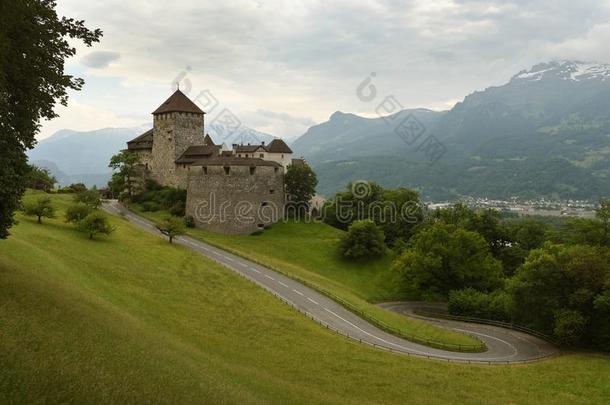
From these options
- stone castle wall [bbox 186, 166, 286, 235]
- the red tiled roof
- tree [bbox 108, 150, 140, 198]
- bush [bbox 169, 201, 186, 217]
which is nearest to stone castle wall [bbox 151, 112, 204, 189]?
the red tiled roof

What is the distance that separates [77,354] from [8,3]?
37.4 ft

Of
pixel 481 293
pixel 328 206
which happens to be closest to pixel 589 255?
pixel 481 293

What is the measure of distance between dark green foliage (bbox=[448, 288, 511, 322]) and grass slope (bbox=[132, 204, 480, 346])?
8336 mm

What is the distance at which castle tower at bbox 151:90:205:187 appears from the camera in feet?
266

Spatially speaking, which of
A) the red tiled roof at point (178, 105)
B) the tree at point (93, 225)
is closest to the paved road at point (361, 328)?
the tree at point (93, 225)

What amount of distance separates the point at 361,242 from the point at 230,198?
20.6 metres

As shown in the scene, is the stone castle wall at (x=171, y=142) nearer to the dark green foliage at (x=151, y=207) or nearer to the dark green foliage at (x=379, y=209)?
the dark green foliage at (x=151, y=207)

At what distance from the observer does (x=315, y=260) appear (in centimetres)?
6362

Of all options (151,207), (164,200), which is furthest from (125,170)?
(164,200)

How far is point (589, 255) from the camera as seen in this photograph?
41.0 meters

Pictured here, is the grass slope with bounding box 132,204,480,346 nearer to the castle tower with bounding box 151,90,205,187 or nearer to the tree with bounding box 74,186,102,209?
the castle tower with bounding box 151,90,205,187

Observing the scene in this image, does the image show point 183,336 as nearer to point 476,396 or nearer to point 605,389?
point 476,396

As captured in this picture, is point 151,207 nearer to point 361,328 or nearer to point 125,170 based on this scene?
point 125,170

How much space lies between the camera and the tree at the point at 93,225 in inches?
1813
